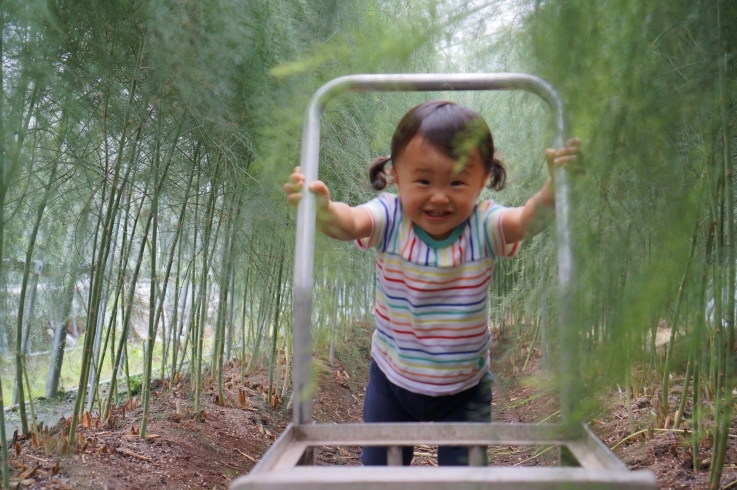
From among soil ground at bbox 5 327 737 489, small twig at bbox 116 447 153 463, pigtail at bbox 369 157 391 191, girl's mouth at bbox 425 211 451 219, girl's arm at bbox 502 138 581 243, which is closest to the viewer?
girl's arm at bbox 502 138 581 243

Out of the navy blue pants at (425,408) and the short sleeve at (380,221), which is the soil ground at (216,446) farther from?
the short sleeve at (380,221)

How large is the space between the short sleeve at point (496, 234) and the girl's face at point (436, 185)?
→ 6cm

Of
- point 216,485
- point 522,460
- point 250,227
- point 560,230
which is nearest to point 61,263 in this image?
point 250,227

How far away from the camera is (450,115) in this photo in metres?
1.46

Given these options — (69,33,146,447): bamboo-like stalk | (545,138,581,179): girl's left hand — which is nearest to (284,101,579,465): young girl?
(545,138,581,179): girl's left hand

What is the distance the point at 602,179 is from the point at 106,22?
5.71 feet

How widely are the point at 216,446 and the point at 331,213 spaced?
1.81 meters

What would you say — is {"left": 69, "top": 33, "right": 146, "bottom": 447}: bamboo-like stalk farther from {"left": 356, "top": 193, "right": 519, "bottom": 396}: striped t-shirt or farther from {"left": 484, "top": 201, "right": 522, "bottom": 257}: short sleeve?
{"left": 484, "top": 201, "right": 522, "bottom": 257}: short sleeve

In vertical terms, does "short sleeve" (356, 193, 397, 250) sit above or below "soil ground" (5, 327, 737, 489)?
above

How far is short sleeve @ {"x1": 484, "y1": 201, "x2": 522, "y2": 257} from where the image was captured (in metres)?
1.54

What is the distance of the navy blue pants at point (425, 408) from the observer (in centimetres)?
155

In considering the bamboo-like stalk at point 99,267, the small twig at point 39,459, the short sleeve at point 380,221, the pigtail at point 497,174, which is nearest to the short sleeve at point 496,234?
the pigtail at point 497,174

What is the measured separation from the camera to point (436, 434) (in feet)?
3.85

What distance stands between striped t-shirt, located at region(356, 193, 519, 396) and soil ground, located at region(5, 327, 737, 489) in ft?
0.56
